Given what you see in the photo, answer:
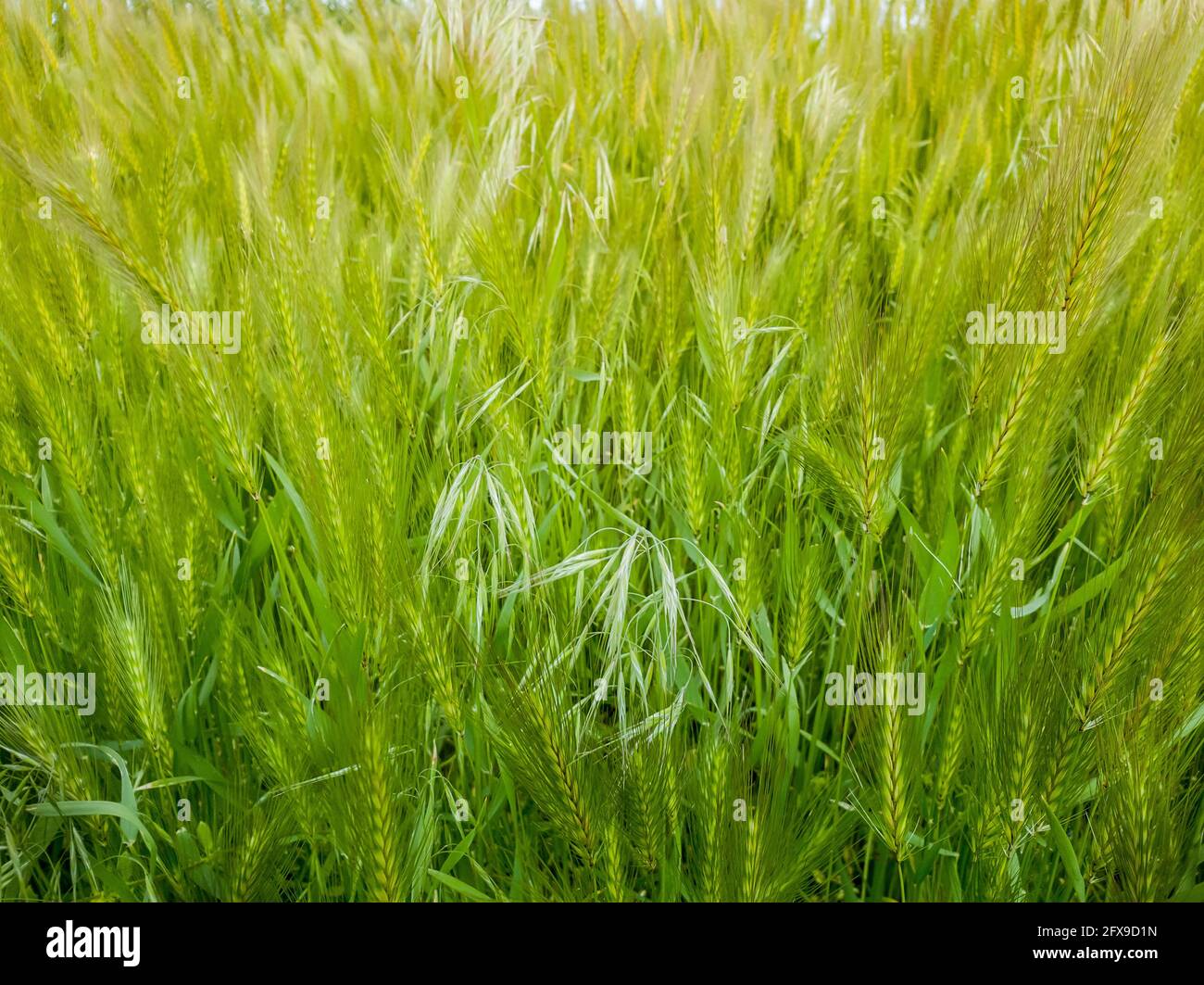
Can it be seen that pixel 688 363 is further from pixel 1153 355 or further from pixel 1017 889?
pixel 1017 889

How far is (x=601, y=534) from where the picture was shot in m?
1.01

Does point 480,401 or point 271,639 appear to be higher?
point 480,401

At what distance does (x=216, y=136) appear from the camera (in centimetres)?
134

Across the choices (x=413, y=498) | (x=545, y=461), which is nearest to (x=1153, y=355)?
(x=545, y=461)

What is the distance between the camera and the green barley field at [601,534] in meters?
0.74

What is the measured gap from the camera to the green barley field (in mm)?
735

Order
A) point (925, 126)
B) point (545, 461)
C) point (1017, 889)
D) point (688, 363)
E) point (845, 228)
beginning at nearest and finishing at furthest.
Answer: point (1017, 889) → point (545, 461) → point (688, 363) → point (845, 228) → point (925, 126)

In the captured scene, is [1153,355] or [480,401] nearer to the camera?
[1153,355]

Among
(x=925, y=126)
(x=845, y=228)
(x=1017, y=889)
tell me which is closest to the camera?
(x=1017, y=889)

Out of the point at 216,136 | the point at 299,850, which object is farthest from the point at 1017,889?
the point at 216,136

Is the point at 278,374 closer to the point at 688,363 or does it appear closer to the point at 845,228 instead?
the point at 688,363

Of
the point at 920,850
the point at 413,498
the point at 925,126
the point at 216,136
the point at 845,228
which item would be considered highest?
the point at 925,126

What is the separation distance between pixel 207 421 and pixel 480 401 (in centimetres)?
32

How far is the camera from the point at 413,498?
99cm
